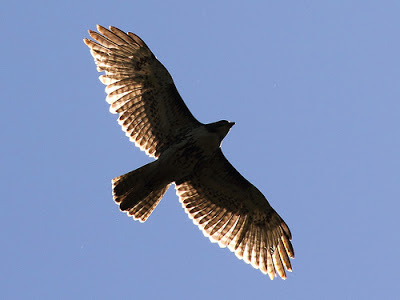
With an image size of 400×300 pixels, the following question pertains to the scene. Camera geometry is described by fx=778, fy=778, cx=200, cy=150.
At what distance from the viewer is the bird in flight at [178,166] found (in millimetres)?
13938

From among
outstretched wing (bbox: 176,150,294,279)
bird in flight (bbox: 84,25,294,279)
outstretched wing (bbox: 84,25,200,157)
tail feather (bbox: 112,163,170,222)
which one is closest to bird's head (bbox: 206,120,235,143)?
bird in flight (bbox: 84,25,294,279)

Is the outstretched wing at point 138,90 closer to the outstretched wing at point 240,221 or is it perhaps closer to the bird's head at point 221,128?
the bird's head at point 221,128

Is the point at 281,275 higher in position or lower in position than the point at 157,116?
lower

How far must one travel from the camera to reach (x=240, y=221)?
15.1 meters

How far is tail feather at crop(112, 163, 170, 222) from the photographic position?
13781 mm

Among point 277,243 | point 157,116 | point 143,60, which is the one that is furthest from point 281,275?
point 143,60

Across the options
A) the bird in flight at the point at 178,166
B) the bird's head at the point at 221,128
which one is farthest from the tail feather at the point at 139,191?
the bird's head at the point at 221,128

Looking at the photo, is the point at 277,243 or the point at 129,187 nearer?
the point at 129,187

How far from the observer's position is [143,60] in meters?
14.5

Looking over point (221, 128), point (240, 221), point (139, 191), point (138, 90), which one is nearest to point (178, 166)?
point (139, 191)

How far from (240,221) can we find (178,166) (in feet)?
6.16

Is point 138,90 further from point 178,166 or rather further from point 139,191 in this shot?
point 139,191

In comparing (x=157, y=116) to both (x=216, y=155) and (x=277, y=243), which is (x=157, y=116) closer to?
(x=216, y=155)

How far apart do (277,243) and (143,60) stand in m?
4.33
